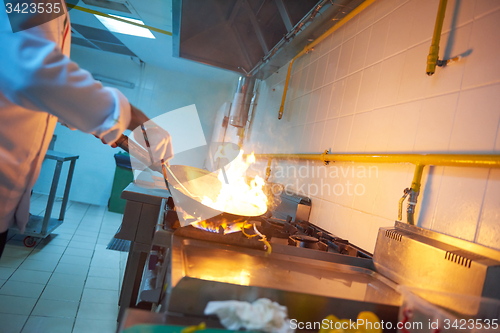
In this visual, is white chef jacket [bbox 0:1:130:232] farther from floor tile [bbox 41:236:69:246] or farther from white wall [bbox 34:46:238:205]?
white wall [bbox 34:46:238:205]

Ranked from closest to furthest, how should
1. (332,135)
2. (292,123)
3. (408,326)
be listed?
(408,326)
(332,135)
(292,123)

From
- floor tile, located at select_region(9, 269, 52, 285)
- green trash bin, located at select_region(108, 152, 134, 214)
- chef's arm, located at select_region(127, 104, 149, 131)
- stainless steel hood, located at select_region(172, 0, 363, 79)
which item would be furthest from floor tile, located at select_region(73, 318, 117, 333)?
green trash bin, located at select_region(108, 152, 134, 214)

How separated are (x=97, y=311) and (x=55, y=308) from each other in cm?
26

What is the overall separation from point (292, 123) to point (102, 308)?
2009 millimetres

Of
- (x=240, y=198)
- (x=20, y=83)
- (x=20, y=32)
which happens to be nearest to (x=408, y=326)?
(x=240, y=198)

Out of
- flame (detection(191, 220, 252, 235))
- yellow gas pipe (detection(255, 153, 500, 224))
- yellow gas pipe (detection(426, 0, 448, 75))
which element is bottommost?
flame (detection(191, 220, 252, 235))

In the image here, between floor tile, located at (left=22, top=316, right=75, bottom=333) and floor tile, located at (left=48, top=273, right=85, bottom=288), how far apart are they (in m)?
0.55

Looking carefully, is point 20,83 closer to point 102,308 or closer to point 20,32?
point 20,32

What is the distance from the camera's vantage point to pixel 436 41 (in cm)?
123

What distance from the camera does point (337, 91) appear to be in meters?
2.02

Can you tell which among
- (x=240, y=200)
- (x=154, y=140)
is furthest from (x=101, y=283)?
(x=154, y=140)

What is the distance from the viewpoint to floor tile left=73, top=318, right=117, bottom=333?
2.00 meters

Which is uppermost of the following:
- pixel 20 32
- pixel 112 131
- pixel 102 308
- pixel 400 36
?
pixel 400 36

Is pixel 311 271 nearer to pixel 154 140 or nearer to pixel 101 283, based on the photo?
pixel 154 140
